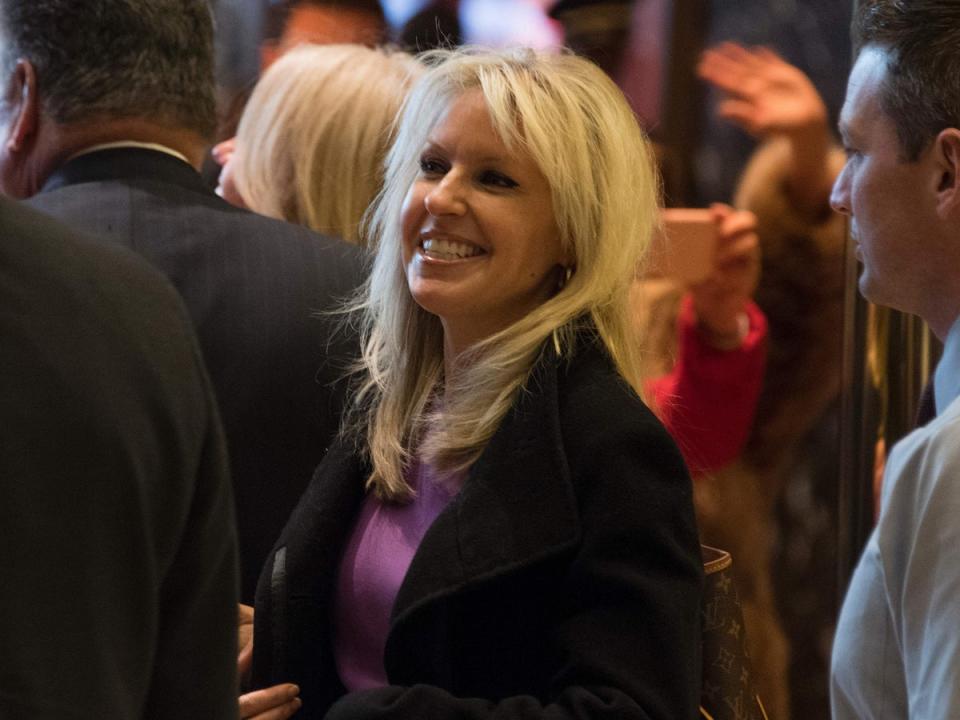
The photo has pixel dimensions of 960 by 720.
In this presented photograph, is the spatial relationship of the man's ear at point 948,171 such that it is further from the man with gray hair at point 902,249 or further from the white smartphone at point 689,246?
the white smartphone at point 689,246

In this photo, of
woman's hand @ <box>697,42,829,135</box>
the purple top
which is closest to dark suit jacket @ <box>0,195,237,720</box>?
the purple top

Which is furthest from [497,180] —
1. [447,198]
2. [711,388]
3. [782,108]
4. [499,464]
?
[782,108]

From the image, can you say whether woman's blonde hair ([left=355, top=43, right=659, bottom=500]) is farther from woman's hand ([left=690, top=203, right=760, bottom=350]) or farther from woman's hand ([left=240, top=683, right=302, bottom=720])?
woman's hand ([left=690, top=203, right=760, bottom=350])

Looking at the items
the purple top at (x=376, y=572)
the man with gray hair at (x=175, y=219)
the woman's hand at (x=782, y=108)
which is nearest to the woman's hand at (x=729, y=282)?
the woman's hand at (x=782, y=108)

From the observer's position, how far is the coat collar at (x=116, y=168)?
215 cm

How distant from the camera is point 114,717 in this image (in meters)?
0.99

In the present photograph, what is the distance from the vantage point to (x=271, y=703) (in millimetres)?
1734

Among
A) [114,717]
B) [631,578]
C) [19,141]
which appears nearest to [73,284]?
[114,717]

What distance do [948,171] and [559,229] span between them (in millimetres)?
461

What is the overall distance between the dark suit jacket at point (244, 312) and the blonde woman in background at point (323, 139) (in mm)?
421

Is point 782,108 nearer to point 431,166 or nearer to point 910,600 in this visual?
point 431,166

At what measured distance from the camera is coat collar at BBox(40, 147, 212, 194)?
2150mm

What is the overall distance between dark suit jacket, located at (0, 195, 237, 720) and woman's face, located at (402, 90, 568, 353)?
0.84 metres

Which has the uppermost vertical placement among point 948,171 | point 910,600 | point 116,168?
point 948,171
